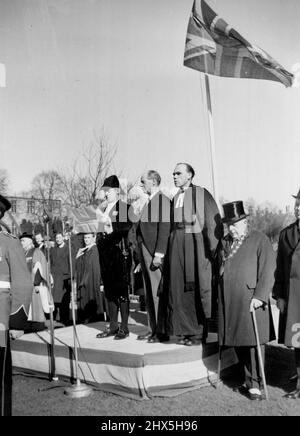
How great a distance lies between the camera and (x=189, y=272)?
225 inches

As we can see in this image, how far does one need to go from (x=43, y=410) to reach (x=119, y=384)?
32.4 inches

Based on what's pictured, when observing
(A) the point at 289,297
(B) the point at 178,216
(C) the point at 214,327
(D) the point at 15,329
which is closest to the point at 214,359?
(C) the point at 214,327

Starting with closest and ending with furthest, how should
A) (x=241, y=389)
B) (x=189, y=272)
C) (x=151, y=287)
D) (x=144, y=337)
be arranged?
(x=241, y=389) < (x=189, y=272) < (x=144, y=337) < (x=151, y=287)

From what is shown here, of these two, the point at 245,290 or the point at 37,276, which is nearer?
the point at 245,290

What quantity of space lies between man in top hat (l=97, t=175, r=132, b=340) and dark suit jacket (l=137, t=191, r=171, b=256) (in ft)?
0.77

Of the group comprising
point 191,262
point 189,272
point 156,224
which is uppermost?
point 156,224

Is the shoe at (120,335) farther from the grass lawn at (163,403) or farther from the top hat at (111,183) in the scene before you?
the top hat at (111,183)

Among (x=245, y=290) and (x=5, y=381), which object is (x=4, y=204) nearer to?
(x=5, y=381)

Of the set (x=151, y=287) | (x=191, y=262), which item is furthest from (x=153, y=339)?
(x=191, y=262)

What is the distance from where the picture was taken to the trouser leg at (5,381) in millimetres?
3938

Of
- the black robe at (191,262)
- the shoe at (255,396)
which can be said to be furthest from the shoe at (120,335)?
the shoe at (255,396)

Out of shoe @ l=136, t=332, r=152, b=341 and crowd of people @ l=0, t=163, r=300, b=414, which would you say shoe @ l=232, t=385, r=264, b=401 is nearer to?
crowd of people @ l=0, t=163, r=300, b=414

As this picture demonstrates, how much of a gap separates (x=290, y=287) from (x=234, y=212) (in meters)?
0.94

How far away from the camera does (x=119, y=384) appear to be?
17.4 feet
